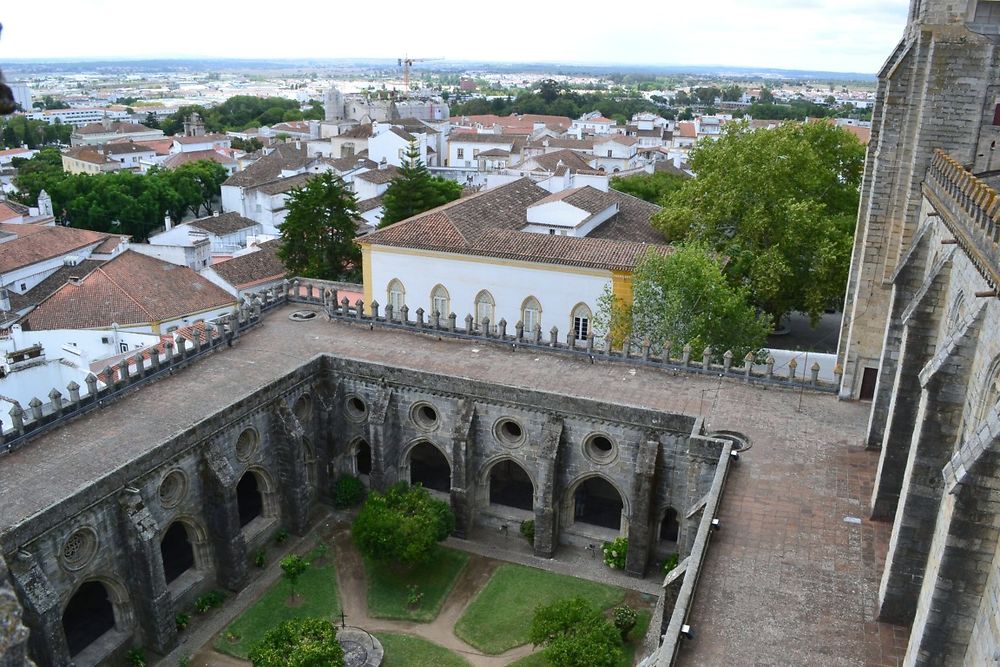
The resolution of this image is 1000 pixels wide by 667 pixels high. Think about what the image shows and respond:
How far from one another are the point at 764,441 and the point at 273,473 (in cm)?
1778

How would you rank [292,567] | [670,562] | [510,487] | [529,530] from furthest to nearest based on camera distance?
1. [510,487]
2. [529,530]
3. [670,562]
4. [292,567]

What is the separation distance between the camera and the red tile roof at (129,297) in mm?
46844

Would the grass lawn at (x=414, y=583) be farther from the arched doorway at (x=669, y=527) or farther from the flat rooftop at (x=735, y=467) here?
the arched doorway at (x=669, y=527)

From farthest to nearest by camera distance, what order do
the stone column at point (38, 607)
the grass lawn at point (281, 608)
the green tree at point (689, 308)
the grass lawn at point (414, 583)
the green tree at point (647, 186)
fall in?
the green tree at point (647, 186) < the green tree at point (689, 308) < the grass lawn at point (414, 583) < the grass lawn at point (281, 608) < the stone column at point (38, 607)

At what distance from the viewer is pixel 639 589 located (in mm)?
28219

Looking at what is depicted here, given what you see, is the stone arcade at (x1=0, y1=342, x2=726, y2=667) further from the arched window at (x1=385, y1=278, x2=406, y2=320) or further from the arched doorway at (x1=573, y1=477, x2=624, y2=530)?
the arched window at (x1=385, y1=278, x2=406, y2=320)

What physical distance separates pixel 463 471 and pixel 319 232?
29.9m

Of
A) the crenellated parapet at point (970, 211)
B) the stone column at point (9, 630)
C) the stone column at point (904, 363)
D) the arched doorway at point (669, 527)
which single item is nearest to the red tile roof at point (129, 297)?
the arched doorway at point (669, 527)

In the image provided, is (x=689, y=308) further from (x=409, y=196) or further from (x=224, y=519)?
(x=409, y=196)

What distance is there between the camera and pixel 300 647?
21.7 m

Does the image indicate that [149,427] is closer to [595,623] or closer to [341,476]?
[341,476]

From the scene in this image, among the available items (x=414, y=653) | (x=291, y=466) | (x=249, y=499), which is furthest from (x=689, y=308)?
(x=249, y=499)

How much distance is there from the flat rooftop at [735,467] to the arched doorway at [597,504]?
4.63 m

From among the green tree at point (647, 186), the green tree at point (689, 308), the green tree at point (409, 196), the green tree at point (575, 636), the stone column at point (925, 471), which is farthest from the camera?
the green tree at point (647, 186)
